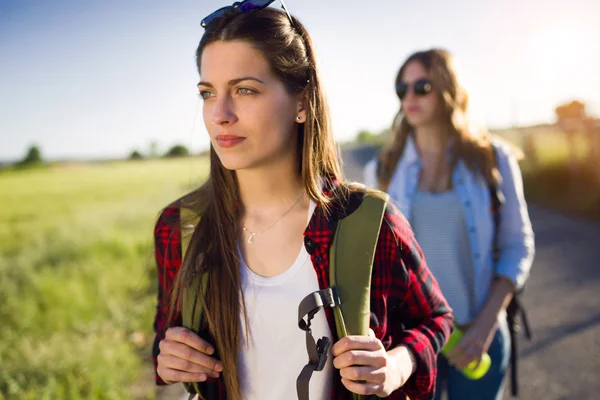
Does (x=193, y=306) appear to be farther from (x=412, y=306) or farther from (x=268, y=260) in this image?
(x=412, y=306)

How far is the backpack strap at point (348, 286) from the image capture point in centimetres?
122

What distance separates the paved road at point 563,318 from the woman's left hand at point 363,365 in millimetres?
862

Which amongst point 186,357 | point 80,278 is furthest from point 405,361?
point 80,278

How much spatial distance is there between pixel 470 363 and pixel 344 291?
3.20 ft

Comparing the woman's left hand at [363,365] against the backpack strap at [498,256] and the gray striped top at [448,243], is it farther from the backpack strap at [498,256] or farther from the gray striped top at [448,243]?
the backpack strap at [498,256]

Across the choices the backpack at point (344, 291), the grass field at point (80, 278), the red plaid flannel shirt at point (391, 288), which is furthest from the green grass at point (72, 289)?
the backpack at point (344, 291)

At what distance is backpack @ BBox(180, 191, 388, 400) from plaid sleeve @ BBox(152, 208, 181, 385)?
0.15 m

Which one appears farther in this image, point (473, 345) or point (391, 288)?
point (473, 345)

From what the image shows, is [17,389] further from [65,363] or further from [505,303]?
[505,303]

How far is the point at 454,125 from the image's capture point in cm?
236

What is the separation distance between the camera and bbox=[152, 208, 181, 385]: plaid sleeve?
1496mm

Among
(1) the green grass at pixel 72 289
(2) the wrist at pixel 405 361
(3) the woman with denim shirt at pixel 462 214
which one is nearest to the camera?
(2) the wrist at pixel 405 361

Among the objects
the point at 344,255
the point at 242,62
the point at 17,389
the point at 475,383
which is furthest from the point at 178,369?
the point at 17,389

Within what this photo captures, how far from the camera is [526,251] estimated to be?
2131mm
